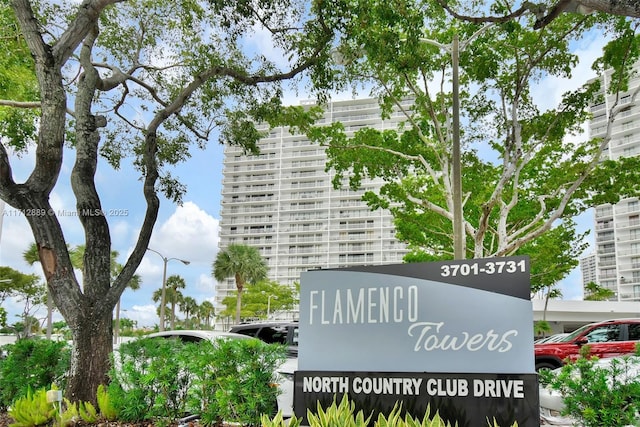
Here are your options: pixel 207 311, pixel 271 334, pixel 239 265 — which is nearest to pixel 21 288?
pixel 239 265

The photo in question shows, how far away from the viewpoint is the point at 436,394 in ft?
15.6

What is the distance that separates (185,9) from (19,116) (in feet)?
15.0

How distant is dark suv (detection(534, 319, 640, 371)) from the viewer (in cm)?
1369

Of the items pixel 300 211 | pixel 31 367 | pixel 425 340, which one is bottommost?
pixel 31 367

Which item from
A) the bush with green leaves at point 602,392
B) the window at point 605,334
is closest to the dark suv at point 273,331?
the bush with green leaves at point 602,392

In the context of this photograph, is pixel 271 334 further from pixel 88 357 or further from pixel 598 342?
pixel 598 342

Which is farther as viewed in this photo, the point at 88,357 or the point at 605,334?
the point at 605,334

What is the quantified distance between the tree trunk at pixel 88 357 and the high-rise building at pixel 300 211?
307ft

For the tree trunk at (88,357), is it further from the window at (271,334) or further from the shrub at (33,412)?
the window at (271,334)

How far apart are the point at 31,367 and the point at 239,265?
2018 inches

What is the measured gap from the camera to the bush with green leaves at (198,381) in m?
6.27

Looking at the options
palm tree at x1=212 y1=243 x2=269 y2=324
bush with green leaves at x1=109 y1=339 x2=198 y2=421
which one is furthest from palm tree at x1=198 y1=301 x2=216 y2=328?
bush with green leaves at x1=109 y1=339 x2=198 y2=421

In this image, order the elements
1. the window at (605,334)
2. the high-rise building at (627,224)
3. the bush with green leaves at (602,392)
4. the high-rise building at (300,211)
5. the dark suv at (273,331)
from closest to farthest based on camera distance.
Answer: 1. the bush with green leaves at (602,392)
2. the dark suv at (273,331)
3. the window at (605,334)
4. the high-rise building at (627,224)
5. the high-rise building at (300,211)

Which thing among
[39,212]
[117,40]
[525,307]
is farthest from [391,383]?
[117,40]
